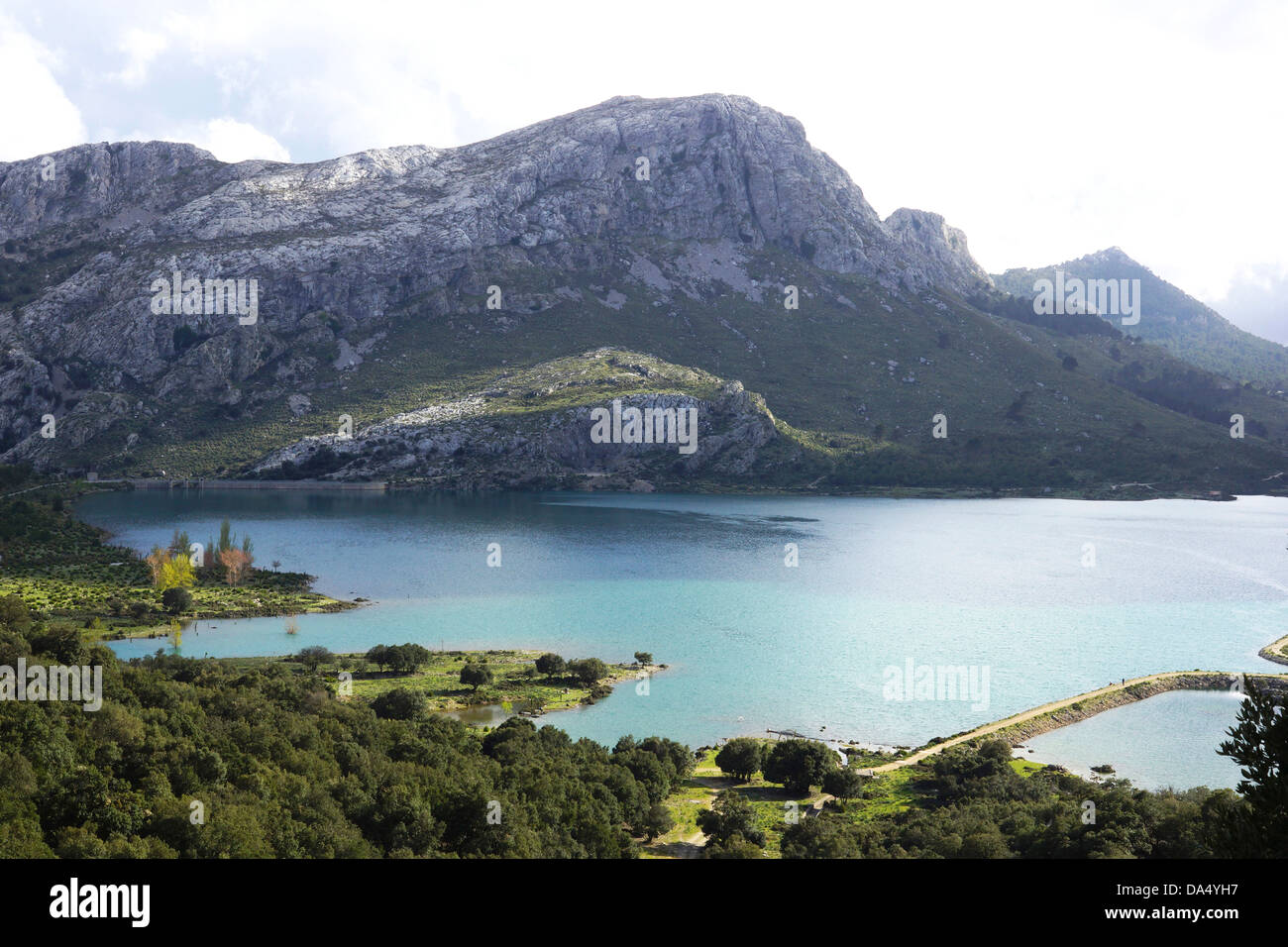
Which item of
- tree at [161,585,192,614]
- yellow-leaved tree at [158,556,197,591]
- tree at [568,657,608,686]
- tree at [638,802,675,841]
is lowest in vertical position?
tree at [638,802,675,841]

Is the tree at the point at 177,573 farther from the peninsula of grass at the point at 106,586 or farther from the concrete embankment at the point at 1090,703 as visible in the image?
the concrete embankment at the point at 1090,703

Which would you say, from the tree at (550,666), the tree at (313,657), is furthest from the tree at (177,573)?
the tree at (550,666)

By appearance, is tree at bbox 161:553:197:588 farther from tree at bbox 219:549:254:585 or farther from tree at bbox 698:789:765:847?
tree at bbox 698:789:765:847

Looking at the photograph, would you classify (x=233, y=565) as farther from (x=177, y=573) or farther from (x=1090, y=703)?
(x=1090, y=703)

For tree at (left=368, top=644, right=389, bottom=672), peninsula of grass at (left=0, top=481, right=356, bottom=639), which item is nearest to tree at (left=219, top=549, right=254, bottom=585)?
peninsula of grass at (left=0, top=481, right=356, bottom=639)
